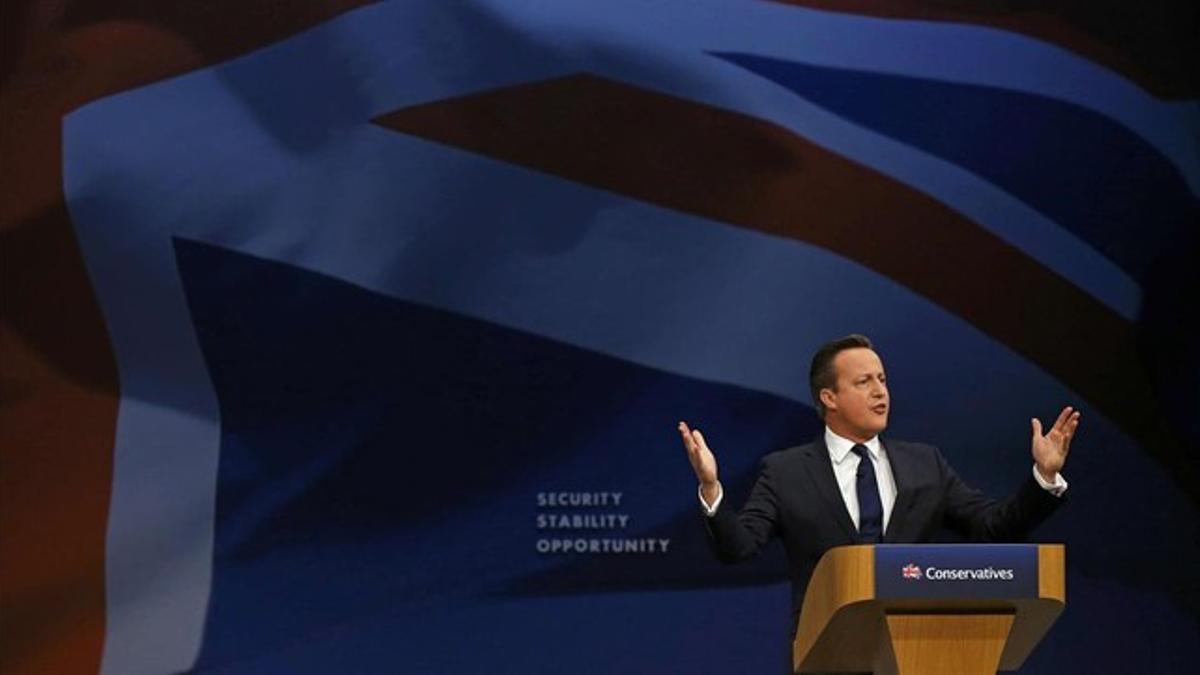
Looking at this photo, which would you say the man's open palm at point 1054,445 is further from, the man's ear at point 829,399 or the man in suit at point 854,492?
the man's ear at point 829,399

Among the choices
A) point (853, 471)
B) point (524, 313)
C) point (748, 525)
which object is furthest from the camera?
point (524, 313)

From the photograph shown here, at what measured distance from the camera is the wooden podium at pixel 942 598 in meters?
3.21

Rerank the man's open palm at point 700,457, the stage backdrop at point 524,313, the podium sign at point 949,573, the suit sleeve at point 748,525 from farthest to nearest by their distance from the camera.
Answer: the stage backdrop at point 524,313, the suit sleeve at point 748,525, the man's open palm at point 700,457, the podium sign at point 949,573

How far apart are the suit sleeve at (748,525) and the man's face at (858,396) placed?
8.3 inches

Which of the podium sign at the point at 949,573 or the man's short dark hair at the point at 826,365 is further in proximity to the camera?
the man's short dark hair at the point at 826,365

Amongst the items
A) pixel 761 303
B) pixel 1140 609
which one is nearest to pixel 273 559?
pixel 761 303

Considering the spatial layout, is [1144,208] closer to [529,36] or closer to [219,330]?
[529,36]

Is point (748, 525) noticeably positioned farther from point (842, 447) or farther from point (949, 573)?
point (949, 573)

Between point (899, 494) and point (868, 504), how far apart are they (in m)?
0.07

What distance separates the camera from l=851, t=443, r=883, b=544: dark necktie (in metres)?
4.03

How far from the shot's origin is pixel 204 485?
5.63 metres

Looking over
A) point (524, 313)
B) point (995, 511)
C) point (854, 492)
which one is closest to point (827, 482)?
point (854, 492)

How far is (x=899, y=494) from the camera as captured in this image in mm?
4055

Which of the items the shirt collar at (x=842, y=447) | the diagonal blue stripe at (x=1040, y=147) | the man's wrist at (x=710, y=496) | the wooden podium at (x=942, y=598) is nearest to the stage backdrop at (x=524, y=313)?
the diagonal blue stripe at (x=1040, y=147)
